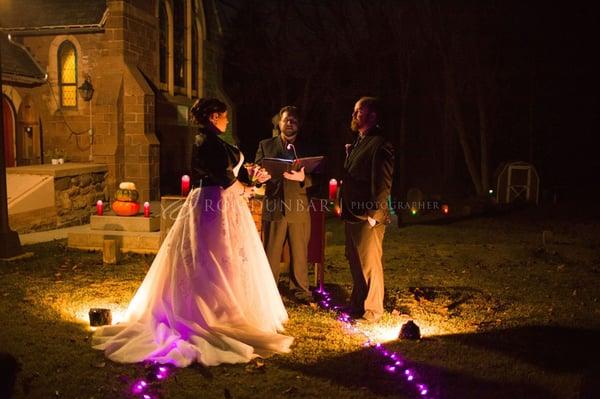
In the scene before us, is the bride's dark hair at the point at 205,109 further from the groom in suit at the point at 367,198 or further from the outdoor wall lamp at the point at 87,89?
the outdoor wall lamp at the point at 87,89

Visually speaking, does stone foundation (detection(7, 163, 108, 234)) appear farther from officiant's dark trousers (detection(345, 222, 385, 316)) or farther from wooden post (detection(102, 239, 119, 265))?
officiant's dark trousers (detection(345, 222, 385, 316))

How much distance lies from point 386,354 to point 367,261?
1074 mm

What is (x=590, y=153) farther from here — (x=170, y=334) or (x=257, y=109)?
(x=170, y=334)

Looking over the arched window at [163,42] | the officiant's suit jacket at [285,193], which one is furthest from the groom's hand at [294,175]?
the arched window at [163,42]

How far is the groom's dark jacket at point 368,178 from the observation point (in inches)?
211

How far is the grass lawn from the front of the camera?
4164 millimetres

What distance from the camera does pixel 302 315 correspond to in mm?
5902

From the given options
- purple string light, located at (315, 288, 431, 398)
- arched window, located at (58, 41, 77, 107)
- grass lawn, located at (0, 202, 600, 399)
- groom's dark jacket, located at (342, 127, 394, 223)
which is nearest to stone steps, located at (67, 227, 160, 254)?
grass lawn, located at (0, 202, 600, 399)

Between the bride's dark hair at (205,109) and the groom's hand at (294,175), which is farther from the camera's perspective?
the groom's hand at (294,175)

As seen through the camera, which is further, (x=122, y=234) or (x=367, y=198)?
(x=122, y=234)

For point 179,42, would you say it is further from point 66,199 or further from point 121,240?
point 121,240

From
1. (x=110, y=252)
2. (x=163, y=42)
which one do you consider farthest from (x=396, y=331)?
(x=163, y=42)

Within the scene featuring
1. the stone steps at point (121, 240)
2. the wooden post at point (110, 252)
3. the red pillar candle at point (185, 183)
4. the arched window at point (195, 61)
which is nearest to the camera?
the wooden post at point (110, 252)

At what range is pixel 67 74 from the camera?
51.2ft
